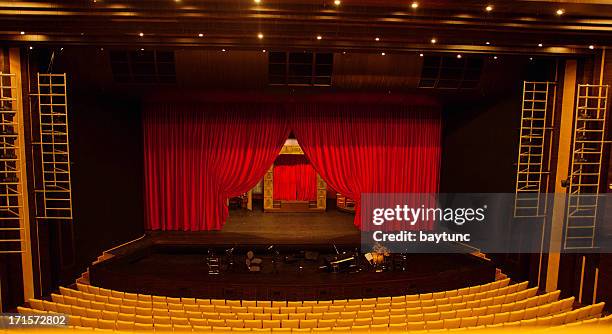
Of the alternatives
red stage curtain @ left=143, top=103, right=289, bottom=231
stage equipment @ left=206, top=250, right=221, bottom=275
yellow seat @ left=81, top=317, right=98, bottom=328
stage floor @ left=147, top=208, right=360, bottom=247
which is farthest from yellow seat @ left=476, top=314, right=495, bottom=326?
red stage curtain @ left=143, top=103, right=289, bottom=231

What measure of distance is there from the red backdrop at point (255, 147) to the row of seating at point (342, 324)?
6.11 metres

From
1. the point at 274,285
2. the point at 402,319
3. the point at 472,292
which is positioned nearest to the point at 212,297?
the point at 274,285

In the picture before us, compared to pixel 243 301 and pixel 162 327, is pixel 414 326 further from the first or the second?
pixel 162 327

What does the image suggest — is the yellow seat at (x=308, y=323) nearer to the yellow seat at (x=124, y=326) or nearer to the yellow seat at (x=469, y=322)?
the yellow seat at (x=469, y=322)

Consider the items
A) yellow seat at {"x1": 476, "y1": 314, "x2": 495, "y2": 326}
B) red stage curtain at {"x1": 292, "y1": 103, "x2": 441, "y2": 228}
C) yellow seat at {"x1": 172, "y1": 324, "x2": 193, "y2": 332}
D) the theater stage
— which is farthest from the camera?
red stage curtain at {"x1": 292, "y1": 103, "x2": 441, "y2": 228}

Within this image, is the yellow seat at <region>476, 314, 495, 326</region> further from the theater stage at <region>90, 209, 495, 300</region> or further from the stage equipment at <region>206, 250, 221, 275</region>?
the stage equipment at <region>206, 250, 221, 275</region>

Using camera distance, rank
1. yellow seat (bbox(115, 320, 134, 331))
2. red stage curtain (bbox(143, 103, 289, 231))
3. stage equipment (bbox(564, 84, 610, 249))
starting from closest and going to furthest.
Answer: yellow seat (bbox(115, 320, 134, 331)) → stage equipment (bbox(564, 84, 610, 249)) → red stage curtain (bbox(143, 103, 289, 231))

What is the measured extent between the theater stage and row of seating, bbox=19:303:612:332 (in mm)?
2374

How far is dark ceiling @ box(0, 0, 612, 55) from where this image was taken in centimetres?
595

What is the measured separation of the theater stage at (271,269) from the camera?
27.8 feet

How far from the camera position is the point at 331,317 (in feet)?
20.5

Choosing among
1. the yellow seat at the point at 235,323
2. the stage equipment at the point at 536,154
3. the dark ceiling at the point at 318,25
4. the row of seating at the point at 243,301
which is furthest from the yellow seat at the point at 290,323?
the stage equipment at the point at 536,154

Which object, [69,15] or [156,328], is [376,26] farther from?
[156,328]

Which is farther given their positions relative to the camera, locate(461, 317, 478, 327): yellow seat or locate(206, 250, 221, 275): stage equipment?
locate(206, 250, 221, 275): stage equipment
